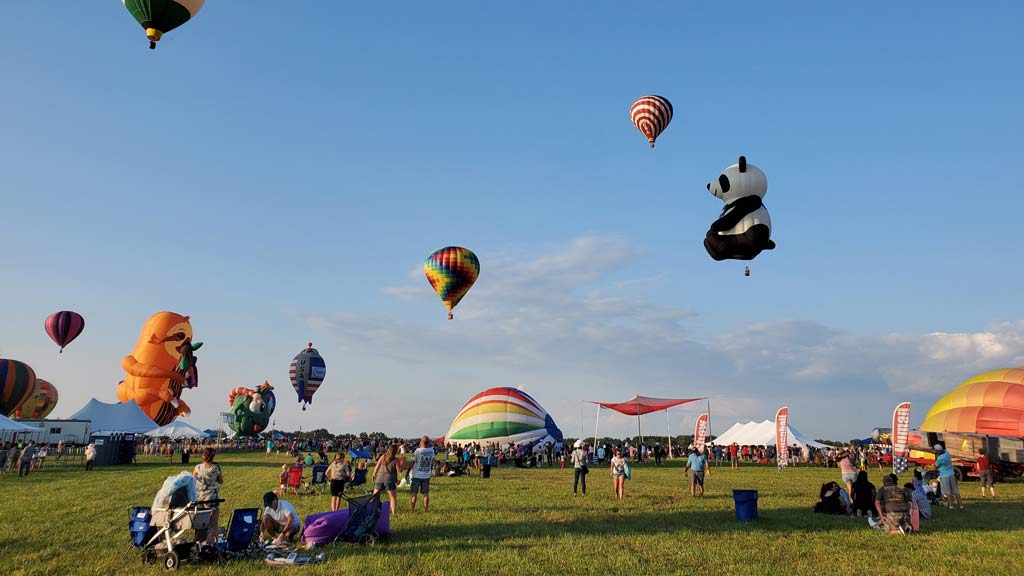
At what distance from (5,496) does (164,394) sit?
3031 cm

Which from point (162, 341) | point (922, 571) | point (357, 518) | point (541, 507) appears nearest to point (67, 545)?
point (357, 518)

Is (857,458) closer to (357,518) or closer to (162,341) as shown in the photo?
(357,518)

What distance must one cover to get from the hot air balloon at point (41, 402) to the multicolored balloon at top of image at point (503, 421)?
41.3 m

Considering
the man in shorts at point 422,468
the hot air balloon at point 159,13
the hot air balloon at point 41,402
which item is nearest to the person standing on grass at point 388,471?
the man in shorts at point 422,468

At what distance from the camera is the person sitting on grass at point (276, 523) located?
34.3 ft

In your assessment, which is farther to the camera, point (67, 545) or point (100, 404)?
point (100, 404)

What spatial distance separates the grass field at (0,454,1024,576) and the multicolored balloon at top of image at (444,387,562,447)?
93.7 ft

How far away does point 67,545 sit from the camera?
34.0ft

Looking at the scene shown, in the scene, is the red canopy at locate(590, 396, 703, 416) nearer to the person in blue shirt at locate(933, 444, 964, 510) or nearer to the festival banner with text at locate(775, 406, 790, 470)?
the festival banner with text at locate(775, 406, 790, 470)

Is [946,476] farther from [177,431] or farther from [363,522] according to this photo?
[177,431]

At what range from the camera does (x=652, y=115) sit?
2556 centimetres

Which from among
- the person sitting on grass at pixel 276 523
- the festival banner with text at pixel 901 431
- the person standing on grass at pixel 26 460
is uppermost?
the festival banner with text at pixel 901 431

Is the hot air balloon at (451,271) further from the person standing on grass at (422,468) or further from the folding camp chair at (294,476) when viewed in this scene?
the person standing on grass at (422,468)

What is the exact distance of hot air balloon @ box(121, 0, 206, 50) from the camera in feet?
64.3
